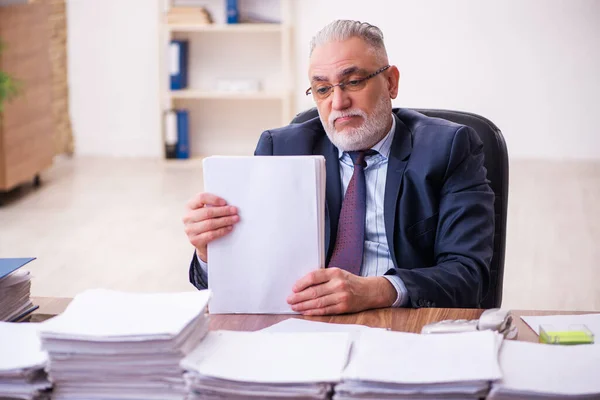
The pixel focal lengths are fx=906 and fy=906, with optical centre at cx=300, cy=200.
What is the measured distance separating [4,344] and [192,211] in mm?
420

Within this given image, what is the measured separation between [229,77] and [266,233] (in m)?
5.14

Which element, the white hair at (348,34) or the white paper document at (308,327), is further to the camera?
the white hair at (348,34)

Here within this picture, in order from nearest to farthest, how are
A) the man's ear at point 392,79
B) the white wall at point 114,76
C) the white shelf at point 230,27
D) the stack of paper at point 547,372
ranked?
the stack of paper at point 547,372 < the man's ear at point 392,79 < the white shelf at point 230,27 < the white wall at point 114,76

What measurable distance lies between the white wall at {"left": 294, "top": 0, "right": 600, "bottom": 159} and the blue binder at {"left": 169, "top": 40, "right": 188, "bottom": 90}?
873 mm

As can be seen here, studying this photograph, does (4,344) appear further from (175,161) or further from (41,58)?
(175,161)

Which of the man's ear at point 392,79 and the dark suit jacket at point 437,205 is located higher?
the man's ear at point 392,79

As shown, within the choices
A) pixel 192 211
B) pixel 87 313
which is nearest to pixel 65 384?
pixel 87 313

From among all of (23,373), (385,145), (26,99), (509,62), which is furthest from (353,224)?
(509,62)

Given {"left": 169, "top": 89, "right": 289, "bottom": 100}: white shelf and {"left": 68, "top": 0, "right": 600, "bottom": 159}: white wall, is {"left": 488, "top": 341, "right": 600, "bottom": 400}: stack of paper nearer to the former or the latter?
{"left": 169, "top": 89, "right": 289, "bottom": 100}: white shelf

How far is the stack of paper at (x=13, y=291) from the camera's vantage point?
4.71 feet

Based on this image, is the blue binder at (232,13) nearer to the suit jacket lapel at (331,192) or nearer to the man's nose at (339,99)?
the suit jacket lapel at (331,192)

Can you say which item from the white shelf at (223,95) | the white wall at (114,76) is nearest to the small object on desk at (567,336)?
the white shelf at (223,95)

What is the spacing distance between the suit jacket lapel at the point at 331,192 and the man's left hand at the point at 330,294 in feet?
1.01

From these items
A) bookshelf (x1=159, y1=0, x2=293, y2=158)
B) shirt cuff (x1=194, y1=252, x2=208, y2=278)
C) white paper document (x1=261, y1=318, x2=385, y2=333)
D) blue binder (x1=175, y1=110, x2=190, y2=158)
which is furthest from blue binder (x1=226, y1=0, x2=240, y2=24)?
white paper document (x1=261, y1=318, x2=385, y2=333)
